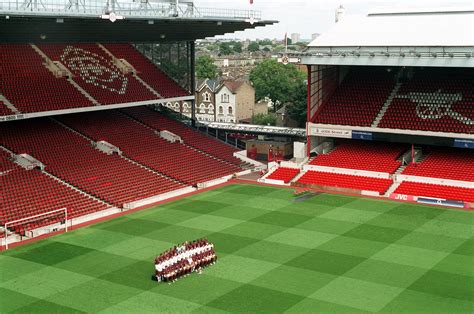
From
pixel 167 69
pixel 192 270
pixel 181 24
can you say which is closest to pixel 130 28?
pixel 181 24

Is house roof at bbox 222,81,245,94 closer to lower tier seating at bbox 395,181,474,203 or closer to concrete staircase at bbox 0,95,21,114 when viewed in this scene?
lower tier seating at bbox 395,181,474,203

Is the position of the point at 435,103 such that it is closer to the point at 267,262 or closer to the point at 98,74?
the point at 267,262

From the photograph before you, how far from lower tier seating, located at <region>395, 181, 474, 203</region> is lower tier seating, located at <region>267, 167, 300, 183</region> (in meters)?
8.32

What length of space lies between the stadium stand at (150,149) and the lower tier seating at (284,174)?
3.60 meters

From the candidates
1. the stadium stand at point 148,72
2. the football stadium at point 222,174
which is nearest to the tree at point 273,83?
the football stadium at point 222,174

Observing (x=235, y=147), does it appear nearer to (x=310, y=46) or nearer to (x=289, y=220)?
(x=310, y=46)

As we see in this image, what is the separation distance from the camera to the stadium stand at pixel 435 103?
44.0 m

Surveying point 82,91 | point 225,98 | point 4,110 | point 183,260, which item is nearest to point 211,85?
point 225,98

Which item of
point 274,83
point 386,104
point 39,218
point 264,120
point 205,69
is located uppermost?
point 386,104

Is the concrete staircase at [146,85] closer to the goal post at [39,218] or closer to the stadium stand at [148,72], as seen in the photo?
the stadium stand at [148,72]

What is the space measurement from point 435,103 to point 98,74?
26161mm

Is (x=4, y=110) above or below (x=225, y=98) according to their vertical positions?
above

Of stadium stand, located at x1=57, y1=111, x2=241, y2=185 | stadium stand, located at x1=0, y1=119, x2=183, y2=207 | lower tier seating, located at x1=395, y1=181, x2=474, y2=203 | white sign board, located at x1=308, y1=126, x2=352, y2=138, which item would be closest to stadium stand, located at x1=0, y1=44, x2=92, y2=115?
stadium stand, located at x1=0, y1=119, x2=183, y2=207

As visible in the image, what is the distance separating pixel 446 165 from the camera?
4334 cm
